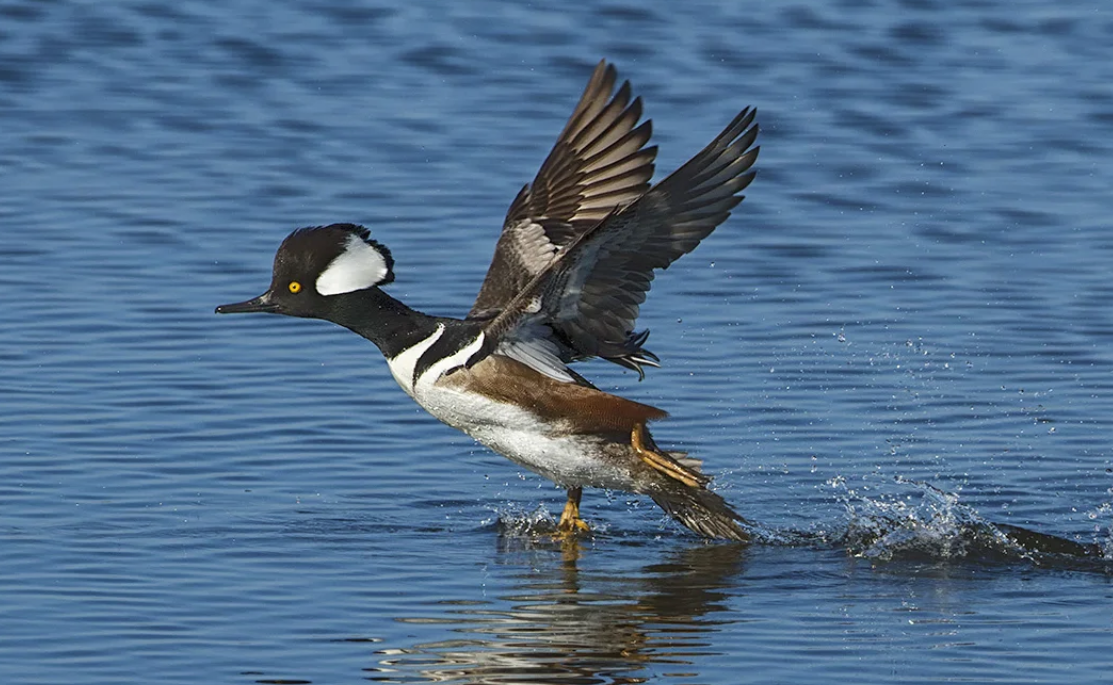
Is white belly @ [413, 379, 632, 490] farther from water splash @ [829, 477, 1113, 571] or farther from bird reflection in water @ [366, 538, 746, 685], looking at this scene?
water splash @ [829, 477, 1113, 571]

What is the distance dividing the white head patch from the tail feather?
146 cm

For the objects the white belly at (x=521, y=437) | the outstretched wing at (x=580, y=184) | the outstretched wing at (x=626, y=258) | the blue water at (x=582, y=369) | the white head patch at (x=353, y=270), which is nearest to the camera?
the blue water at (x=582, y=369)

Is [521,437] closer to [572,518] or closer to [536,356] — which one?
[536,356]

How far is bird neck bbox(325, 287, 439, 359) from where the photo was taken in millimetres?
8766

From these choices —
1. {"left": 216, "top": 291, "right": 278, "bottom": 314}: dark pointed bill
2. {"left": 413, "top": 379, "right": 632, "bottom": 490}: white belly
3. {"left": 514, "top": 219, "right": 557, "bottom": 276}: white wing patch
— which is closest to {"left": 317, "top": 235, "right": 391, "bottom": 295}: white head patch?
{"left": 216, "top": 291, "right": 278, "bottom": 314}: dark pointed bill

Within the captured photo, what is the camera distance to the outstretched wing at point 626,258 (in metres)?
7.78

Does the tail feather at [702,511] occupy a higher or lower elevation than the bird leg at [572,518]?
higher

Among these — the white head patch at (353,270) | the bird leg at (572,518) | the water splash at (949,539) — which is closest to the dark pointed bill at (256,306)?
the white head patch at (353,270)

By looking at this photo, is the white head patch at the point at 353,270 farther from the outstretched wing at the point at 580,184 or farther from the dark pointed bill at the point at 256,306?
the outstretched wing at the point at 580,184

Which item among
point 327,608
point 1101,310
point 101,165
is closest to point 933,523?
point 327,608

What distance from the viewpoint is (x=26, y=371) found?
10648mm

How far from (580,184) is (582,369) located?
1761 mm

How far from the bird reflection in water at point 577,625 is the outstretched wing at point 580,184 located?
51.1 inches

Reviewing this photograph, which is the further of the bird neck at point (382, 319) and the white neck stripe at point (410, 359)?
the bird neck at point (382, 319)
